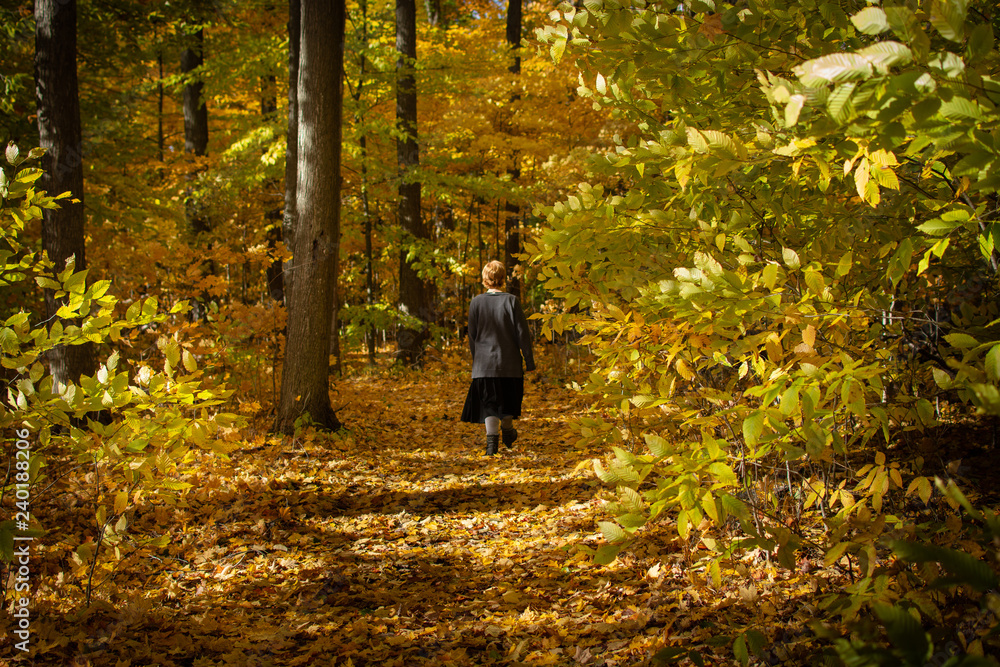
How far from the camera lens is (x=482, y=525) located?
15.4ft

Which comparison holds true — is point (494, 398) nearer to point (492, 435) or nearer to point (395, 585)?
point (492, 435)

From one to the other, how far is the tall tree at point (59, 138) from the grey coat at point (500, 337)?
400cm

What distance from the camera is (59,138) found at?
6082 mm

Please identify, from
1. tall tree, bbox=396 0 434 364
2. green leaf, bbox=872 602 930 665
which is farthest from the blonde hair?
green leaf, bbox=872 602 930 665

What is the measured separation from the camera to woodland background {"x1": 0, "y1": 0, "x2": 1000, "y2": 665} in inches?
67.9

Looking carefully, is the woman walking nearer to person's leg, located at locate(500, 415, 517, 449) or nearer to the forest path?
person's leg, located at locate(500, 415, 517, 449)

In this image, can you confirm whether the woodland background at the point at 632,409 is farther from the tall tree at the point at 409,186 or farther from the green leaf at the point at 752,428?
the tall tree at the point at 409,186

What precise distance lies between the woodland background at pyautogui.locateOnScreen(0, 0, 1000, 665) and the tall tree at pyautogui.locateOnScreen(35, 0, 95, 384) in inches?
1.2

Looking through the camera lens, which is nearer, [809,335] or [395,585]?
[809,335]

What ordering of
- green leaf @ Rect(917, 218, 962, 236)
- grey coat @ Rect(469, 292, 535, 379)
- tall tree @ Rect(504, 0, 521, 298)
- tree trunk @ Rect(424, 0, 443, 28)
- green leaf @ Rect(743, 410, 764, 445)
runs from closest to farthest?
1. green leaf @ Rect(917, 218, 962, 236)
2. green leaf @ Rect(743, 410, 764, 445)
3. grey coat @ Rect(469, 292, 535, 379)
4. tall tree @ Rect(504, 0, 521, 298)
5. tree trunk @ Rect(424, 0, 443, 28)

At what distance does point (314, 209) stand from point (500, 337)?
7.67 ft

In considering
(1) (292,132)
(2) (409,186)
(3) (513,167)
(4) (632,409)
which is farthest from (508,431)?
(3) (513,167)

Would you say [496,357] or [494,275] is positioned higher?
[494,275]

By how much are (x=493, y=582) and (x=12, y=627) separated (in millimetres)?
2383
